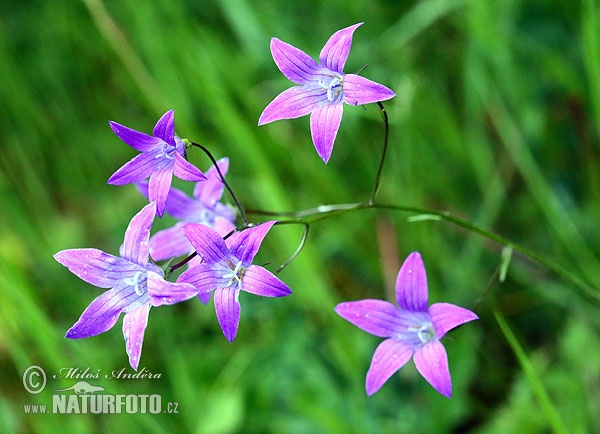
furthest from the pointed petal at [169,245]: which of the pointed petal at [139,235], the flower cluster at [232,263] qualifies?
the pointed petal at [139,235]

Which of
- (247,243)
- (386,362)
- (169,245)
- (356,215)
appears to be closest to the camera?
(247,243)

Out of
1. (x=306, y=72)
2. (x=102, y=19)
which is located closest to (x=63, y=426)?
(x=102, y=19)

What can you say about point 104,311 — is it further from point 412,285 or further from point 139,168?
point 412,285

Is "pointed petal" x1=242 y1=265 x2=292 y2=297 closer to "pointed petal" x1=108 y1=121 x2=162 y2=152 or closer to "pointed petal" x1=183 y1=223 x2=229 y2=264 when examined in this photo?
"pointed petal" x1=183 y1=223 x2=229 y2=264

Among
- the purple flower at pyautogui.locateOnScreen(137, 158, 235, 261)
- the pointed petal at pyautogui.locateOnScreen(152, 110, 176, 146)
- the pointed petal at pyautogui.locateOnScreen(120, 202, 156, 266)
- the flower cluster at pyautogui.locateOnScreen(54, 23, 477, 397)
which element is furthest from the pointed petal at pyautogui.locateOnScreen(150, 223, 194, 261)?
the pointed petal at pyautogui.locateOnScreen(152, 110, 176, 146)

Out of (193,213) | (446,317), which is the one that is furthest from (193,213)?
(446,317)

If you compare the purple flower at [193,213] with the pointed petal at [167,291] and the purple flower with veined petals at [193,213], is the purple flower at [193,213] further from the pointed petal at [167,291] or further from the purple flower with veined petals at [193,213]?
the pointed petal at [167,291]
